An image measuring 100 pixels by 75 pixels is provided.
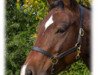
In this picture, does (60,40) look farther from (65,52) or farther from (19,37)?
(19,37)

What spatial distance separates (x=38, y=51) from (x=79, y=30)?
60 centimetres

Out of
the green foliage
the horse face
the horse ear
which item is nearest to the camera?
the horse face

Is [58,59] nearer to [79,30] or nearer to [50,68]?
[50,68]

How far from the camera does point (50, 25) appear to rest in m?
4.26

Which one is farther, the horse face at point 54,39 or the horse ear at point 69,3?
the horse ear at point 69,3

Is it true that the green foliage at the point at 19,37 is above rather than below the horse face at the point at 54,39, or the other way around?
below

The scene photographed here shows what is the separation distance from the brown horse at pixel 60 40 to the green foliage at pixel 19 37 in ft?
14.0

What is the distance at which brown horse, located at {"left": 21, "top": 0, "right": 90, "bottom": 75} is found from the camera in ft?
13.8

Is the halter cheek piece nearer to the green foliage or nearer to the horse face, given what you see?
the horse face

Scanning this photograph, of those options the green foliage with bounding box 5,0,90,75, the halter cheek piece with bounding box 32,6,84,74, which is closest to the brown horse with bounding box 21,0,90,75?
the halter cheek piece with bounding box 32,6,84,74

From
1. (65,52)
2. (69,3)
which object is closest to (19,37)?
(69,3)

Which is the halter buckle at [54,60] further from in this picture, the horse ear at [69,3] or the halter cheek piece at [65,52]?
the horse ear at [69,3]

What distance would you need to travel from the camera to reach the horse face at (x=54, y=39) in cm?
416

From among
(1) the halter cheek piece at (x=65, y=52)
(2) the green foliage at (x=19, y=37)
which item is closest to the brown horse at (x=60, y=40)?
(1) the halter cheek piece at (x=65, y=52)
